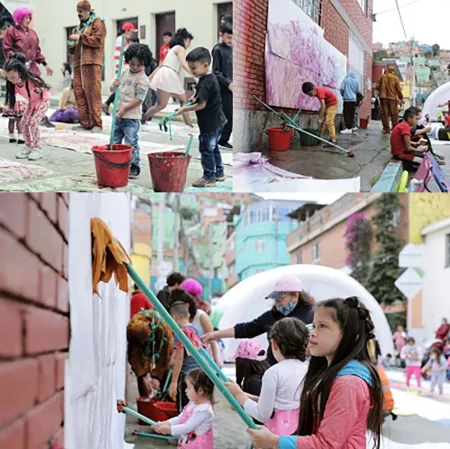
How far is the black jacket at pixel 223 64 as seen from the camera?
6.59 feet

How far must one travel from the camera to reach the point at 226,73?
204 cm

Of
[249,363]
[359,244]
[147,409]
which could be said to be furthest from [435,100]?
[359,244]

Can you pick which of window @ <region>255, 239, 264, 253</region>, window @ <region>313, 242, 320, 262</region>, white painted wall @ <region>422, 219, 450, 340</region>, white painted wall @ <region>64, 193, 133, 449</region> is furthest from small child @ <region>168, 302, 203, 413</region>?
white painted wall @ <region>422, 219, 450, 340</region>

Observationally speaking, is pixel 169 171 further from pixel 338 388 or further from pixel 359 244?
pixel 359 244

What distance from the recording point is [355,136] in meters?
2.20

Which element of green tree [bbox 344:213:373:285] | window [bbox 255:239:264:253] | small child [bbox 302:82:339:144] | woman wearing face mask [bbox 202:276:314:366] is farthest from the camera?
green tree [bbox 344:213:373:285]

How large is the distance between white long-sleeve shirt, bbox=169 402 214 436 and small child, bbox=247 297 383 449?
0.71 m

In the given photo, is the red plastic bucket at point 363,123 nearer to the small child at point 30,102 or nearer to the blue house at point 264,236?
the small child at point 30,102

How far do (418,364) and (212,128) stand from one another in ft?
13.3

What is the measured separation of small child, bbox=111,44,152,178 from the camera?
2113 mm

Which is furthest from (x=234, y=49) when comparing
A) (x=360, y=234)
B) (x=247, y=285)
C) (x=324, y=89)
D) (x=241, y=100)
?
(x=360, y=234)

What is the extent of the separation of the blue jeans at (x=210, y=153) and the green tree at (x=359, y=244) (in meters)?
5.49

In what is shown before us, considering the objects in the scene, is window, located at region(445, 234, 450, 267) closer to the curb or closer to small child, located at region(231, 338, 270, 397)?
small child, located at region(231, 338, 270, 397)

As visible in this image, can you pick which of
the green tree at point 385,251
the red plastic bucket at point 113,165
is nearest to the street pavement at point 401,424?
the red plastic bucket at point 113,165
